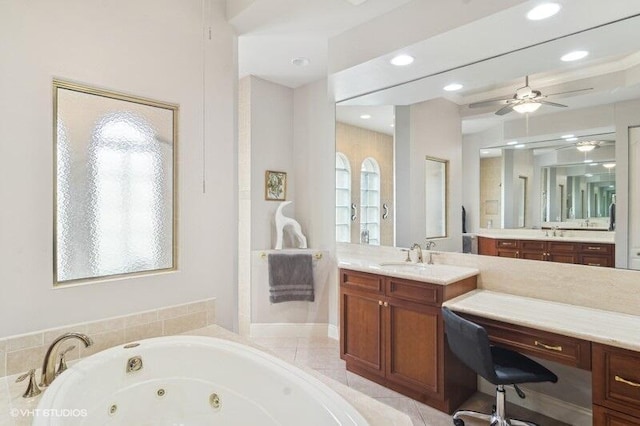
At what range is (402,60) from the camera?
2395mm

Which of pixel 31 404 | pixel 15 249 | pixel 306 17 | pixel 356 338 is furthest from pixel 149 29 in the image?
pixel 356 338

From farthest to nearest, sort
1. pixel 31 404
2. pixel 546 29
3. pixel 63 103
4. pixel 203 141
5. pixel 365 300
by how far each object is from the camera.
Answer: pixel 365 300 < pixel 203 141 < pixel 546 29 < pixel 63 103 < pixel 31 404

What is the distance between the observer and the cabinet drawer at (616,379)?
1464 mm

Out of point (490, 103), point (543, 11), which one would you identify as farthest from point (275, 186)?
point (543, 11)

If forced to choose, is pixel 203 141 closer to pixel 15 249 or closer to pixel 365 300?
pixel 15 249

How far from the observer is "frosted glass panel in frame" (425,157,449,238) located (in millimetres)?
2715

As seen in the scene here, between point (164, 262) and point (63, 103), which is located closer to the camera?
point (63, 103)

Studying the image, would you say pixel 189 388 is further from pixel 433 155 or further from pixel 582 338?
pixel 433 155

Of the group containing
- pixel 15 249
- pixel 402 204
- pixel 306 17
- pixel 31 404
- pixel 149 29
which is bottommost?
pixel 31 404

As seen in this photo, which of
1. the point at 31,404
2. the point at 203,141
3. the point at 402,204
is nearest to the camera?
the point at 31,404

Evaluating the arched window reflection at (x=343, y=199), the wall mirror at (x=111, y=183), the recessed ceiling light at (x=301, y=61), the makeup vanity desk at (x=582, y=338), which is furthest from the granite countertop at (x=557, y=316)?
the recessed ceiling light at (x=301, y=61)

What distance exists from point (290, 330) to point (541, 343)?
2.44 meters

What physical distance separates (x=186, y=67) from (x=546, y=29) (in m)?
2.12

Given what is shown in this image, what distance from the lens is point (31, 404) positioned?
1.34m
